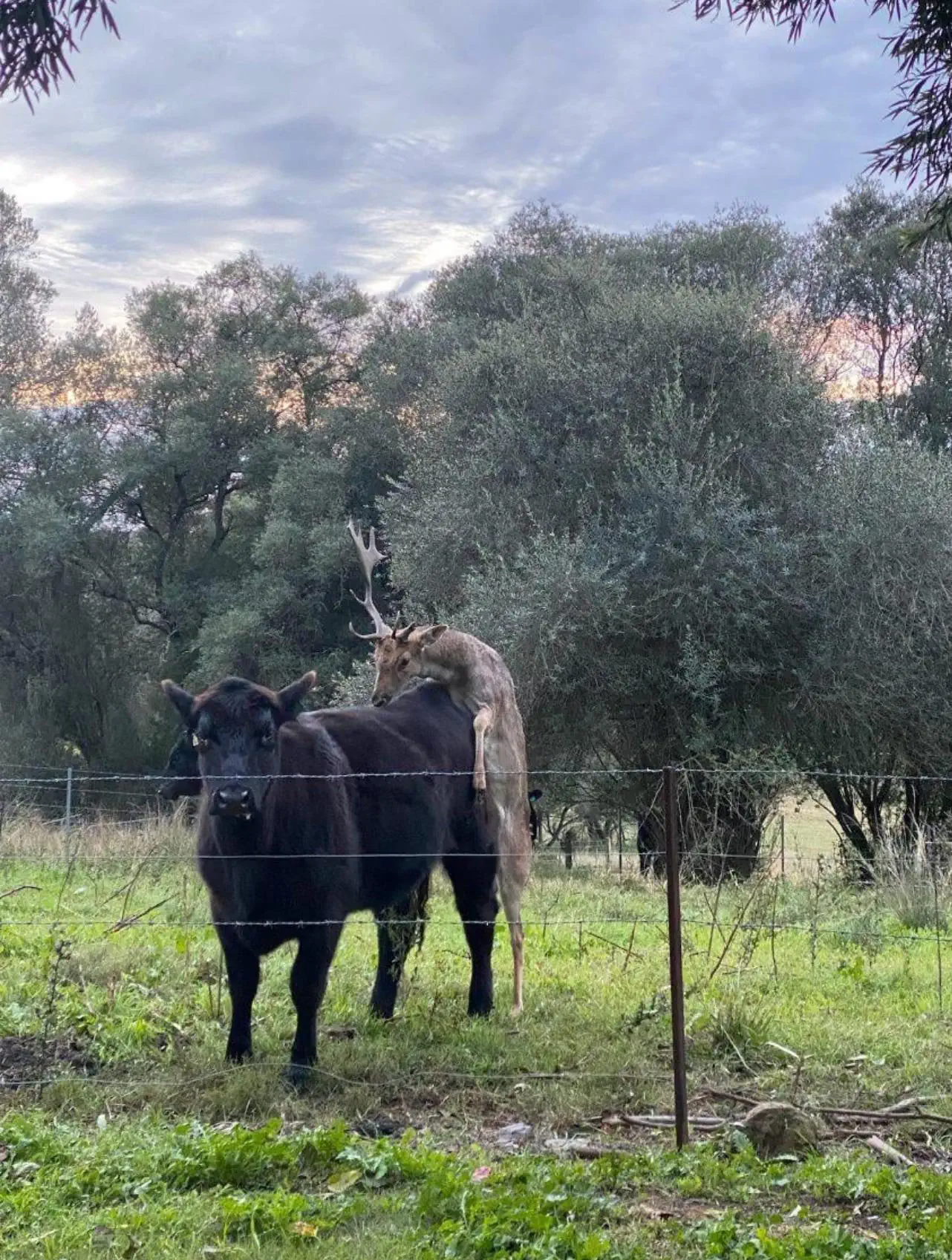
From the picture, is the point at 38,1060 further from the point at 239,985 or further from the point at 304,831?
the point at 304,831

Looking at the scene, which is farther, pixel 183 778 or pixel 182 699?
pixel 183 778

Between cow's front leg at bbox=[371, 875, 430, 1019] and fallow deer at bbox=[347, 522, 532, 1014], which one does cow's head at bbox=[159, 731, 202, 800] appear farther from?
fallow deer at bbox=[347, 522, 532, 1014]

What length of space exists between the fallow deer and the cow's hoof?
173cm

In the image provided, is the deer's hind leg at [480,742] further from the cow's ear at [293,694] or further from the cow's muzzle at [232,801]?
the cow's muzzle at [232,801]

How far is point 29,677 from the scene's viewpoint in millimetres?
27938

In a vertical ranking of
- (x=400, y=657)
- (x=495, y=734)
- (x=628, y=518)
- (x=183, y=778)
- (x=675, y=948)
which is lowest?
(x=675, y=948)

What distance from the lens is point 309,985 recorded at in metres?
6.40

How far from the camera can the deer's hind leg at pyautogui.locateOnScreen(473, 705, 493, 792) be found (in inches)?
316

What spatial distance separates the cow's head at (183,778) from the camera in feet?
23.0

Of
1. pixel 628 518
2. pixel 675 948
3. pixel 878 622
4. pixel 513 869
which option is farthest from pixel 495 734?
pixel 878 622

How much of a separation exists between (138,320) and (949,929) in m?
25.5

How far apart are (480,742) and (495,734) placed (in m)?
0.49

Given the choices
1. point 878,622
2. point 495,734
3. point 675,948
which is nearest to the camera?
point 675,948

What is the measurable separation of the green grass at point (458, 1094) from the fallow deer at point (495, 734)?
667 mm
